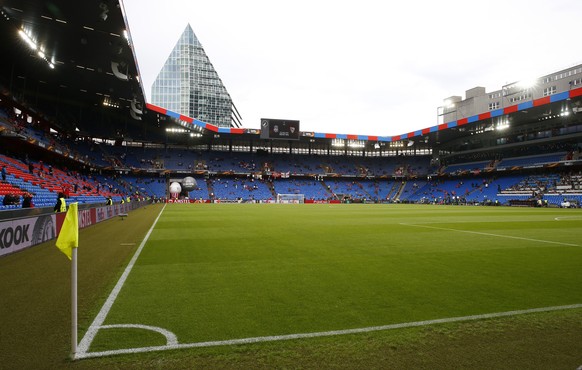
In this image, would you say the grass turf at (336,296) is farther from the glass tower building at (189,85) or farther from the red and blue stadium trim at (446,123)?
the glass tower building at (189,85)

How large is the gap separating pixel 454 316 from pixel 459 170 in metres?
75.1

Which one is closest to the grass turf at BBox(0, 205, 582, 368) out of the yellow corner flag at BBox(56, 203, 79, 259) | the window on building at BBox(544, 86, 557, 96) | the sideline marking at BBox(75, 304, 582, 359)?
the sideline marking at BBox(75, 304, 582, 359)

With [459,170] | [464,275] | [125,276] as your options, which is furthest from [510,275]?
[459,170]

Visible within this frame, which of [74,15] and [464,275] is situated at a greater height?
[74,15]

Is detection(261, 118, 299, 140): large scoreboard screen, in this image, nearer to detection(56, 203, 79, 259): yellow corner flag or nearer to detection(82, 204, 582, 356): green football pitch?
detection(82, 204, 582, 356): green football pitch

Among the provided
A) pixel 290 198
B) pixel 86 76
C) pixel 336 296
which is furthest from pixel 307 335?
pixel 290 198

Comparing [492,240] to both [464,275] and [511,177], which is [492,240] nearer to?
[464,275]

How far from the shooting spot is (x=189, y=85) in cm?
11194

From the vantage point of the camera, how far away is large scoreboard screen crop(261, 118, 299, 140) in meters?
65.8

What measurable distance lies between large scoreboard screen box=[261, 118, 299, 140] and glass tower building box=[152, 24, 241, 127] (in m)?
53.4

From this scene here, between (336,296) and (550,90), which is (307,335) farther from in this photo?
(550,90)

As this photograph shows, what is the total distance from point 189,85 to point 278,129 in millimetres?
59843

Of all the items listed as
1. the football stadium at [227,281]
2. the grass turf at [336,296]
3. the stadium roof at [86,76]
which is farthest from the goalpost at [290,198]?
the grass turf at [336,296]

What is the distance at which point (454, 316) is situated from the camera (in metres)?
4.98
